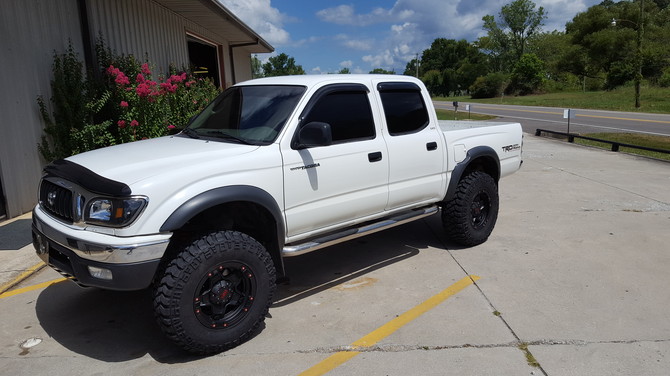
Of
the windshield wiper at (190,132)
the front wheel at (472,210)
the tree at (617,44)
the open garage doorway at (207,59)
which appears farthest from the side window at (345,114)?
the tree at (617,44)

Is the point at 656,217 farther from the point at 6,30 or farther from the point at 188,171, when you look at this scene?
the point at 6,30

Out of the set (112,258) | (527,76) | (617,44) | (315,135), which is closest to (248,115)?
(315,135)

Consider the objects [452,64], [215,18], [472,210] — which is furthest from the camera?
[452,64]

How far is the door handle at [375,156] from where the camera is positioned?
433cm

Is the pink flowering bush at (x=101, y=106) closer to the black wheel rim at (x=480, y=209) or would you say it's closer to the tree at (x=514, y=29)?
the black wheel rim at (x=480, y=209)

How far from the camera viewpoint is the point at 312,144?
12.3ft

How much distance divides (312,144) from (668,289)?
3564 mm

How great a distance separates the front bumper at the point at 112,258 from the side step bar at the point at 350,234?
3.51ft

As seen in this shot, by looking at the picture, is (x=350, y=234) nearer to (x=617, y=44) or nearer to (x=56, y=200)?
(x=56, y=200)

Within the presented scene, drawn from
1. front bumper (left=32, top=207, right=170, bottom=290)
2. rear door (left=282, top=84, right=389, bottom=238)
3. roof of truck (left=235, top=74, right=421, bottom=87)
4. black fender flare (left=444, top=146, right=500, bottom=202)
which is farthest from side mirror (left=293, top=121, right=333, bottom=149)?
black fender flare (left=444, top=146, right=500, bottom=202)

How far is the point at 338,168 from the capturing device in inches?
160

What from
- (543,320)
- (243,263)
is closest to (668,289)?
(543,320)

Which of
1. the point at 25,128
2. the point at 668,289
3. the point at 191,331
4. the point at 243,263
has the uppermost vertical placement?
the point at 25,128

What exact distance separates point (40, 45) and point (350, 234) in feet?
18.4
